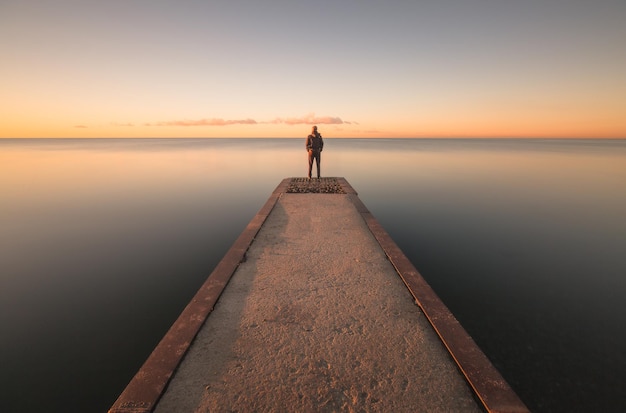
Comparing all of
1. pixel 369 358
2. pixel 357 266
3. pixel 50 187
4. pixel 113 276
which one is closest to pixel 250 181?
pixel 50 187

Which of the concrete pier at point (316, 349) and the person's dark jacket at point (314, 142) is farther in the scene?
the person's dark jacket at point (314, 142)

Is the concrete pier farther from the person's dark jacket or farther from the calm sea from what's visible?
the person's dark jacket

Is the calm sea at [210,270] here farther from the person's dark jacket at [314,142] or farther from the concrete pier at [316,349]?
the person's dark jacket at [314,142]

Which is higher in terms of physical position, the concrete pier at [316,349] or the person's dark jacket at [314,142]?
the person's dark jacket at [314,142]

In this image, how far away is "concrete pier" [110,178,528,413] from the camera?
2791 millimetres

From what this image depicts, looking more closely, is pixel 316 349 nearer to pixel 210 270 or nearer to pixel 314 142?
pixel 210 270

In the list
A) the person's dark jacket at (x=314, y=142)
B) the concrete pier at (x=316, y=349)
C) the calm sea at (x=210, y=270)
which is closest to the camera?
the concrete pier at (x=316, y=349)

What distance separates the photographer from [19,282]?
6.76m

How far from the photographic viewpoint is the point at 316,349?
3402mm

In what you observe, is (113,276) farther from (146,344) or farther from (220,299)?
(220,299)

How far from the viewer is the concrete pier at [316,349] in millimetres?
2791

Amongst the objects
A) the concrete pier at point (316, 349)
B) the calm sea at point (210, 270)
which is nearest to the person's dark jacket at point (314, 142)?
the calm sea at point (210, 270)

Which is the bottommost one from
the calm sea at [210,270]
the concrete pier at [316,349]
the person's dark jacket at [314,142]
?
the calm sea at [210,270]

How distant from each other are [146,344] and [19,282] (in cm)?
453
